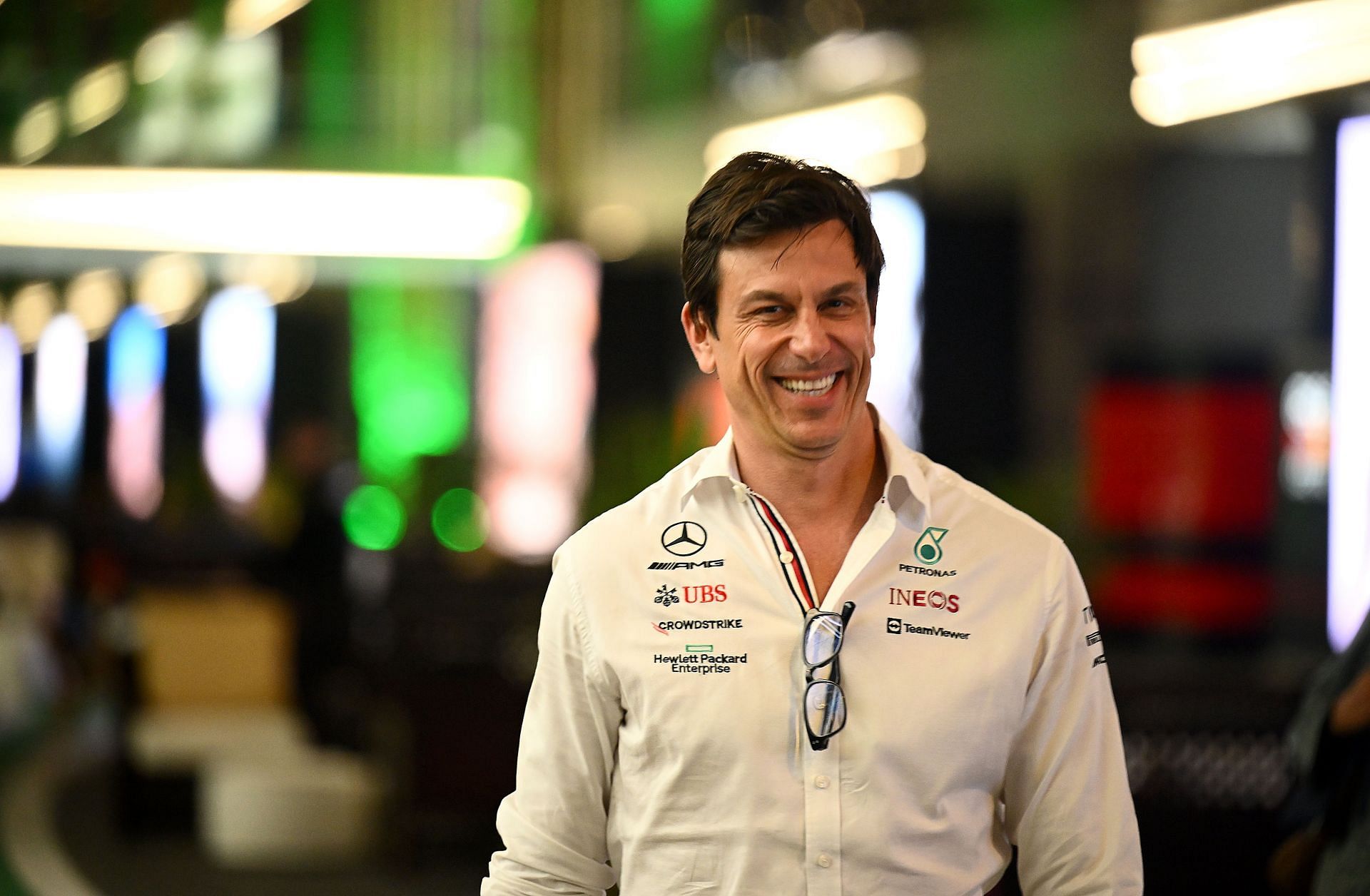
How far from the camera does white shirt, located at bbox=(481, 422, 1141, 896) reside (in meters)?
1.62

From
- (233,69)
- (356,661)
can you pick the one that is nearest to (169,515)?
(233,69)

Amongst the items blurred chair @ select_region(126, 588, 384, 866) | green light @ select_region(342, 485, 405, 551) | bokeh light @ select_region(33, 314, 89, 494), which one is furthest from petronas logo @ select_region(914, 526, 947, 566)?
bokeh light @ select_region(33, 314, 89, 494)

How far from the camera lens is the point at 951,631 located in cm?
167

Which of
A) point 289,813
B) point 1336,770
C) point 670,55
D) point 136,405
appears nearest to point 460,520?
point 670,55

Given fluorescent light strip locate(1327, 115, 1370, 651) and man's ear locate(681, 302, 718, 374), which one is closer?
man's ear locate(681, 302, 718, 374)

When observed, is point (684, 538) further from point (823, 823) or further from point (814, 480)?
point (823, 823)

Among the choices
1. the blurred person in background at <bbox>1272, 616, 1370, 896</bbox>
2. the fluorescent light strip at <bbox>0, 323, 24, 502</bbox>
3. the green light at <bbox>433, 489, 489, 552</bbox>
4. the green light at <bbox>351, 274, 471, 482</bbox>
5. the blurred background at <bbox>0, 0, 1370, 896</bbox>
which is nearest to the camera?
the blurred person in background at <bbox>1272, 616, 1370, 896</bbox>

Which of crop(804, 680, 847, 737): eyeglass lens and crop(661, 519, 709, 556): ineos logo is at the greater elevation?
crop(661, 519, 709, 556): ineos logo

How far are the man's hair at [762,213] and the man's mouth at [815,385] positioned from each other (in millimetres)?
114

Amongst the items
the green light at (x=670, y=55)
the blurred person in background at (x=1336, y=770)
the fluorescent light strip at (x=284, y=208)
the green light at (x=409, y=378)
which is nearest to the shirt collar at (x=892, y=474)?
the blurred person in background at (x=1336, y=770)

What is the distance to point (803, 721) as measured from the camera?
5.38 feet

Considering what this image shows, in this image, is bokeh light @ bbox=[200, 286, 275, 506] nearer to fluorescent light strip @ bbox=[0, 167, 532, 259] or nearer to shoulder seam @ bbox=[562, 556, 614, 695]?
fluorescent light strip @ bbox=[0, 167, 532, 259]

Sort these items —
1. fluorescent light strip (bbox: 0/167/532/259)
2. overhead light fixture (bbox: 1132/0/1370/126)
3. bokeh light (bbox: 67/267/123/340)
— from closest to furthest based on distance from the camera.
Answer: overhead light fixture (bbox: 1132/0/1370/126), fluorescent light strip (bbox: 0/167/532/259), bokeh light (bbox: 67/267/123/340)

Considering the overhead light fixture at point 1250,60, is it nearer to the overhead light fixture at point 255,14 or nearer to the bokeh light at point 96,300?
the overhead light fixture at point 255,14
